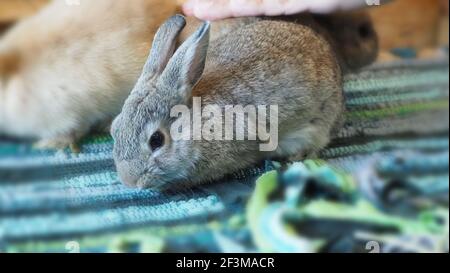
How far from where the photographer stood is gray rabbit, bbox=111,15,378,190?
622 millimetres

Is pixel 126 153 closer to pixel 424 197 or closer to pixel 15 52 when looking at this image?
pixel 15 52

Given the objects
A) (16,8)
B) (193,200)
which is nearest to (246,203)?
(193,200)

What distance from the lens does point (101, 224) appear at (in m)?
0.57

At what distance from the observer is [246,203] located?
23.8 inches

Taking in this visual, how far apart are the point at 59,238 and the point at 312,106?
33 centimetres

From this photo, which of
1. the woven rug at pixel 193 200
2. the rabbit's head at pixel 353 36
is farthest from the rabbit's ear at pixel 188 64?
the rabbit's head at pixel 353 36

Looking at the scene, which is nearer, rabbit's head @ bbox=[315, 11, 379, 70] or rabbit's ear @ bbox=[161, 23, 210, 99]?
rabbit's ear @ bbox=[161, 23, 210, 99]

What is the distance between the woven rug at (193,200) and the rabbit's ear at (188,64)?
0.10m

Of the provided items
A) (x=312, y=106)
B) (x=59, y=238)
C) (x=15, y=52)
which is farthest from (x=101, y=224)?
(x=312, y=106)

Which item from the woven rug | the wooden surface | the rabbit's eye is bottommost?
the woven rug

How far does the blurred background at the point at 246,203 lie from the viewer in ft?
1.82

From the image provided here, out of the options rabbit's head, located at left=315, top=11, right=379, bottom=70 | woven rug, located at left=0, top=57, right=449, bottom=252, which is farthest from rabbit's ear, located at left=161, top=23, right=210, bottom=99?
rabbit's head, located at left=315, top=11, right=379, bottom=70

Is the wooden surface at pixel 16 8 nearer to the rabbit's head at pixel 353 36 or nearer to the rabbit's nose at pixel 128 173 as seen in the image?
the rabbit's nose at pixel 128 173

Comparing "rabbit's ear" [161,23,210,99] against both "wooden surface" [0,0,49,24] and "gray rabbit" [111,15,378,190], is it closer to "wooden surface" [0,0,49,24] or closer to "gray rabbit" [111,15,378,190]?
"gray rabbit" [111,15,378,190]
